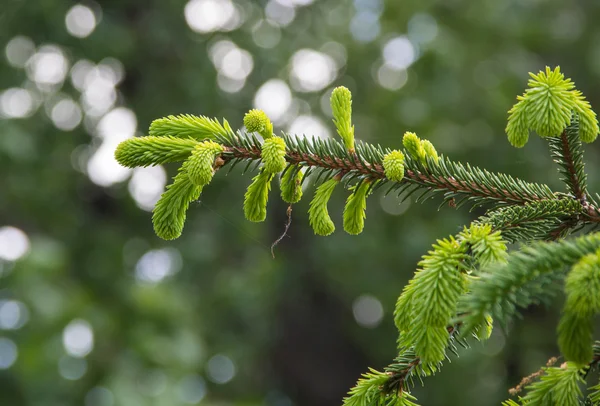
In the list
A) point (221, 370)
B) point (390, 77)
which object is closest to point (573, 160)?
point (390, 77)

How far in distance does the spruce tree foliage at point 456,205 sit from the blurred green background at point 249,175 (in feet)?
14.7

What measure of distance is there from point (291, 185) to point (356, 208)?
4.4 inches

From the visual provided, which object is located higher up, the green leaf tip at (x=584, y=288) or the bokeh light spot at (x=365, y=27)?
the bokeh light spot at (x=365, y=27)

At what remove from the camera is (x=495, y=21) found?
658 cm

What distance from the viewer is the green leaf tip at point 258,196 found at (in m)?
0.90

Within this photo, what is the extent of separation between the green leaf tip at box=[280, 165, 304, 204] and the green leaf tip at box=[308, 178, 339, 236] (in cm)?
3

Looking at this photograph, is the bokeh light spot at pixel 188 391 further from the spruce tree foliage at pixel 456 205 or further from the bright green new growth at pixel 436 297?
the bright green new growth at pixel 436 297

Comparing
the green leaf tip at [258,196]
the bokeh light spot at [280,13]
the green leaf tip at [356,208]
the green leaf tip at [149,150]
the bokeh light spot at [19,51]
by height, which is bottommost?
the green leaf tip at [149,150]

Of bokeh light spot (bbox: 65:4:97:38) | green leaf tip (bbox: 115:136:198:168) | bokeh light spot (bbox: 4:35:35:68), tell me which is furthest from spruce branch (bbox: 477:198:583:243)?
bokeh light spot (bbox: 4:35:35:68)

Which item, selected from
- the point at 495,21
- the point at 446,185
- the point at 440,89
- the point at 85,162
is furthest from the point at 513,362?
the point at 446,185

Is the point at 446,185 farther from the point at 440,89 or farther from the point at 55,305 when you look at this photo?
the point at 440,89

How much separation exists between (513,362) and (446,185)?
18.5 feet

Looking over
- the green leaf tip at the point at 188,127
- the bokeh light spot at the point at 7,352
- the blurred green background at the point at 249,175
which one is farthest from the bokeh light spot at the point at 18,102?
the green leaf tip at the point at 188,127

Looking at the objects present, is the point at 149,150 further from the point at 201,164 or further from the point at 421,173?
the point at 421,173
